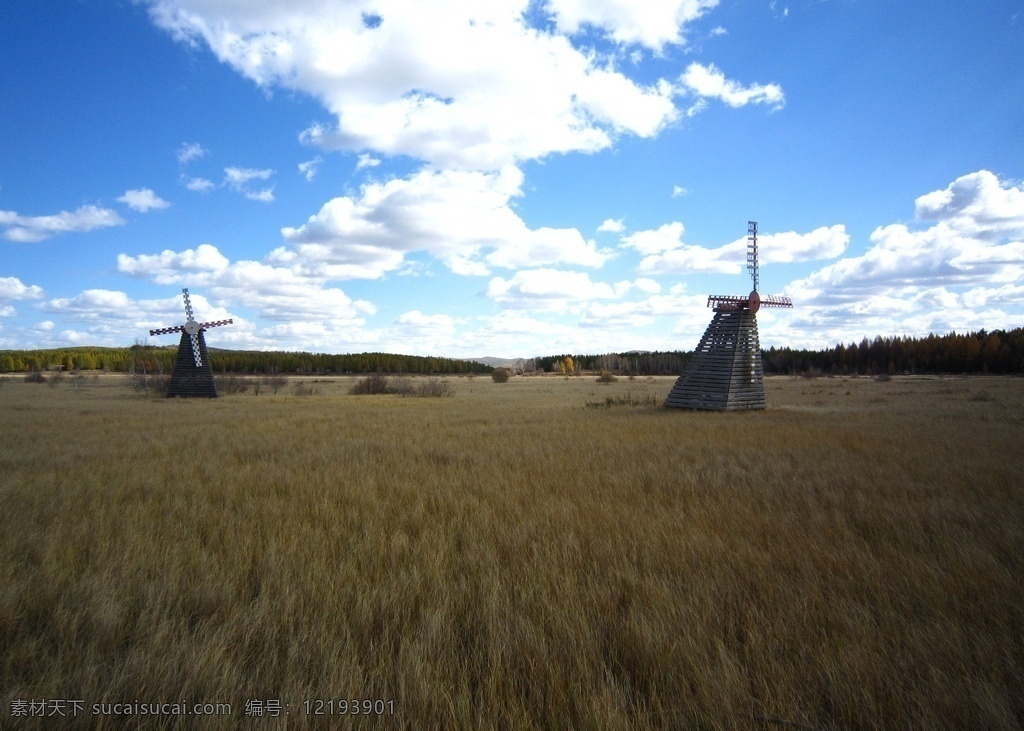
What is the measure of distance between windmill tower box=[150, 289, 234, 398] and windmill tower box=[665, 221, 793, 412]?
38131 millimetres

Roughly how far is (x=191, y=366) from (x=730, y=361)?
1661 inches

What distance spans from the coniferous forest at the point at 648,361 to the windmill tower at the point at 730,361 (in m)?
64.8

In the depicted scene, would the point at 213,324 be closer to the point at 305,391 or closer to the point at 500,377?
the point at 305,391

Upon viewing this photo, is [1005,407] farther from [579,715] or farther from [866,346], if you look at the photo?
[866,346]

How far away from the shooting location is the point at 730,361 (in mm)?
29484

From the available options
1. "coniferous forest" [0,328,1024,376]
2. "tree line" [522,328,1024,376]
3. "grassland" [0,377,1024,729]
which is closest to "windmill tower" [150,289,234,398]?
"coniferous forest" [0,328,1024,376]

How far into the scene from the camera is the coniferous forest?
98875 millimetres

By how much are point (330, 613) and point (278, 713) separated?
1.41 metres

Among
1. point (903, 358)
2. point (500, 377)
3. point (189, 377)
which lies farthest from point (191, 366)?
point (903, 358)

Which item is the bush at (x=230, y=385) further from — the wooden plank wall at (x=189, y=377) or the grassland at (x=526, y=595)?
the grassland at (x=526, y=595)

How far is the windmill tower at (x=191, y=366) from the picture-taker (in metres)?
46.4

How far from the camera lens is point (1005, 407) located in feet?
91.8

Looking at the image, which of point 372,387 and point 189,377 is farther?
point 372,387

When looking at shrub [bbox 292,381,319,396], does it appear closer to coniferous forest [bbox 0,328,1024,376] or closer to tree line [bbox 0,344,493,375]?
coniferous forest [bbox 0,328,1024,376]
